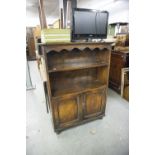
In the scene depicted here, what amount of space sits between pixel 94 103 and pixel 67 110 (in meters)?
0.51

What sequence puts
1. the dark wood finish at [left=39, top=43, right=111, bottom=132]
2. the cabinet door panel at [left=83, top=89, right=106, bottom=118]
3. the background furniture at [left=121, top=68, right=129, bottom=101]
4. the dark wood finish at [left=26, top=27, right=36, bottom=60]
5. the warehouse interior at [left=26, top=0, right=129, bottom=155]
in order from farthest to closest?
the dark wood finish at [left=26, top=27, right=36, bottom=60] → the background furniture at [left=121, top=68, right=129, bottom=101] → the cabinet door panel at [left=83, top=89, right=106, bottom=118] → the dark wood finish at [left=39, top=43, right=111, bottom=132] → the warehouse interior at [left=26, top=0, right=129, bottom=155]

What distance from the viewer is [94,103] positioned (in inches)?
82.6

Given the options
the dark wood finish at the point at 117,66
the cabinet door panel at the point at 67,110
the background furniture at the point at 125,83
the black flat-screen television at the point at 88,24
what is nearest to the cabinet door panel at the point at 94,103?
the cabinet door panel at the point at 67,110

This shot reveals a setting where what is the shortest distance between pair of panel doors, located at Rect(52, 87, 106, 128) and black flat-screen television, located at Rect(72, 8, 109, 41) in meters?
0.89

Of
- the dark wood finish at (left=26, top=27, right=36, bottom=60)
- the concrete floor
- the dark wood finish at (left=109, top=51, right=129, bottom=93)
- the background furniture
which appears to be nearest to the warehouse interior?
the concrete floor

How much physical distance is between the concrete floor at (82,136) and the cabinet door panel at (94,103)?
212 mm

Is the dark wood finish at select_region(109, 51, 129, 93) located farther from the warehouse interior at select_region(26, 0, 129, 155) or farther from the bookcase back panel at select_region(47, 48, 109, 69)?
the bookcase back panel at select_region(47, 48, 109, 69)

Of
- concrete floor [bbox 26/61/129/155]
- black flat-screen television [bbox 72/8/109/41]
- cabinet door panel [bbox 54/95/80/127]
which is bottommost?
concrete floor [bbox 26/61/129/155]

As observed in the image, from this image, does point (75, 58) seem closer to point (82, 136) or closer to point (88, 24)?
point (88, 24)

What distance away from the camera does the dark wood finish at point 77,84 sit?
70.5 inches

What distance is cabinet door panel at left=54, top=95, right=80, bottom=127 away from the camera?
1.80 meters
